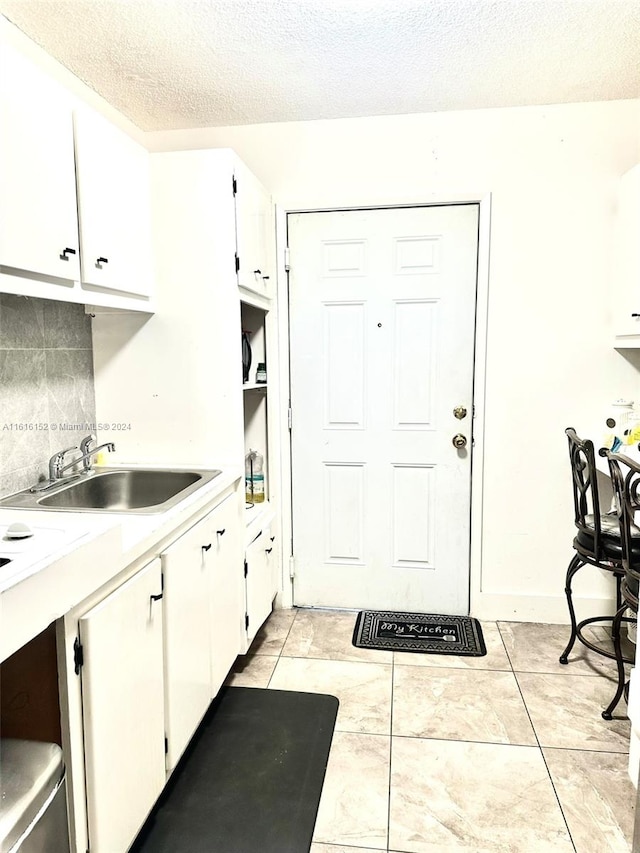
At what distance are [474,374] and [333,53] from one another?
1.49m

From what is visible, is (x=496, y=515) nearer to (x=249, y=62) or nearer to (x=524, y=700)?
(x=524, y=700)

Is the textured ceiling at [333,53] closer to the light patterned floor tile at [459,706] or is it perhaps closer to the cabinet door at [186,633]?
the cabinet door at [186,633]

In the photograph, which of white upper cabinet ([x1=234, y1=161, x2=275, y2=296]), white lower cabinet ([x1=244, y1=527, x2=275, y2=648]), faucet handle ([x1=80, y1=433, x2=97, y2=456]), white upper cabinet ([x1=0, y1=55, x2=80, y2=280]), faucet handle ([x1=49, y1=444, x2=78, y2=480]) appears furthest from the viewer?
white lower cabinet ([x1=244, y1=527, x2=275, y2=648])

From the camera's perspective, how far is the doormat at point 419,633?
266 centimetres

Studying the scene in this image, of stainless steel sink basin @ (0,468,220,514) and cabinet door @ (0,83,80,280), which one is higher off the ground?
cabinet door @ (0,83,80,280)

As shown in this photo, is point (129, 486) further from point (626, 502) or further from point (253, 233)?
point (626, 502)

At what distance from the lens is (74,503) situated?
6.71ft

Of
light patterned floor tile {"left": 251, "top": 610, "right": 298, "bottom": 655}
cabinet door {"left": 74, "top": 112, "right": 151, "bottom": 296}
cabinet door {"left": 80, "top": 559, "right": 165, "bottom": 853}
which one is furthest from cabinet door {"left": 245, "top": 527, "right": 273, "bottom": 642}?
cabinet door {"left": 74, "top": 112, "right": 151, "bottom": 296}

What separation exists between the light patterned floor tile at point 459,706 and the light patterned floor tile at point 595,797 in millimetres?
150

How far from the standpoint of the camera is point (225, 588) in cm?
218

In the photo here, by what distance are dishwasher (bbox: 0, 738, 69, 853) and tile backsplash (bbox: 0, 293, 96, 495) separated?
3.04 feet

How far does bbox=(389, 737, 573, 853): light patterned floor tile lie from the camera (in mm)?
1610

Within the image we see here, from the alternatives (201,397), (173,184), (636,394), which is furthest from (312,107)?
(636,394)

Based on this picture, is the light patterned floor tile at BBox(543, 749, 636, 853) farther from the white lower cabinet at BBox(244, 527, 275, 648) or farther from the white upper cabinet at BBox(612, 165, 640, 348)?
the white upper cabinet at BBox(612, 165, 640, 348)
